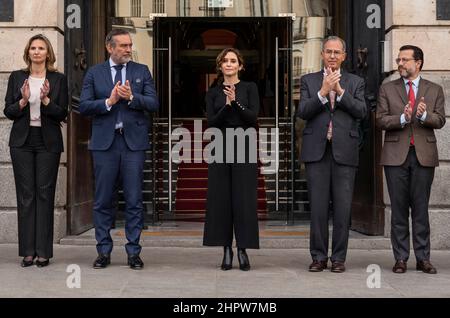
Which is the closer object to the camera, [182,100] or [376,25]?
[376,25]

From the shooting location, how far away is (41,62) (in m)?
7.61

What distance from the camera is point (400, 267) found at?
23.8 ft

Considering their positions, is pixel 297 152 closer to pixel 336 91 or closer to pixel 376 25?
pixel 376 25

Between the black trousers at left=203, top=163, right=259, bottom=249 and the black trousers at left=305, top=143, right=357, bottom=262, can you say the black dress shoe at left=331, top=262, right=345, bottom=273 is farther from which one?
the black trousers at left=203, top=163, right=259, bottom=249

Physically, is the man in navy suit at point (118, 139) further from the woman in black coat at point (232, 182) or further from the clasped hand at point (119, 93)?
the woman in black coat at point (232, 182)

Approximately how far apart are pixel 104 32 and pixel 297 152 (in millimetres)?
3372

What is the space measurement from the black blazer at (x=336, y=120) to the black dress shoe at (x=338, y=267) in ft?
2.96

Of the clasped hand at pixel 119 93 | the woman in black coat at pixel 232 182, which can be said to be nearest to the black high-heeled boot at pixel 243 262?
the woman in black coat at pixel 232 182

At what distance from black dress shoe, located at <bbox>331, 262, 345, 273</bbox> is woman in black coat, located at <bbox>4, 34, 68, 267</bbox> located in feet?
8.60

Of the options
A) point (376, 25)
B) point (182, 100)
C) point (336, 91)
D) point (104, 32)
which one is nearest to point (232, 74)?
point (336, 91)

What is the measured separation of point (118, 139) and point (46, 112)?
74 cm

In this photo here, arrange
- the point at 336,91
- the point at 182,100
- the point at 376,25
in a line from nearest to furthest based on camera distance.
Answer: the point at 336,91
the point at 376,25
the point at 182,100

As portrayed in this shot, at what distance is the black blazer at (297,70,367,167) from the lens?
723cm

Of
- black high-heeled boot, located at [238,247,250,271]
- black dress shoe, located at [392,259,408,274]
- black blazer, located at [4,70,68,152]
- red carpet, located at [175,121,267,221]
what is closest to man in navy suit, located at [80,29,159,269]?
black blazer, located at [4,70,68,152]
